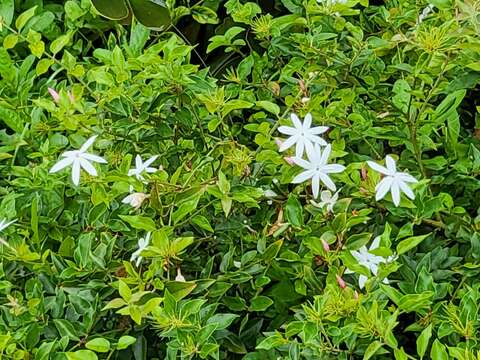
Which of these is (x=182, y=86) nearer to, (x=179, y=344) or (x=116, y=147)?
(x=116, y=147)

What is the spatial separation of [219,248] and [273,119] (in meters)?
0.29

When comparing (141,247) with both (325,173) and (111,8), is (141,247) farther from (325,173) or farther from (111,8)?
(111,8)

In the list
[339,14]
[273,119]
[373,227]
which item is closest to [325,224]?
[373,227]

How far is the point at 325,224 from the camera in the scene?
3.82 feet

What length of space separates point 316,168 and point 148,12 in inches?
15.9

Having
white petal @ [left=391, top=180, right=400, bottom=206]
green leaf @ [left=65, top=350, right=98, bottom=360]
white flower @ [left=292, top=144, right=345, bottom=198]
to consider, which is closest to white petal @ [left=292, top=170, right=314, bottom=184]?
white flower @ [left=292, top=144, right=345, bottom=198]

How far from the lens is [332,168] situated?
3.72 ft

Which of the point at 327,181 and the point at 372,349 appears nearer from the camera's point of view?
the point at 372,349

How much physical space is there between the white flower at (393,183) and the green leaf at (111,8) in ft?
1.64

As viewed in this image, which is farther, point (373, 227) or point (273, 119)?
point (273, 119)

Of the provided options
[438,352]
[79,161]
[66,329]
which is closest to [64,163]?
[79,161]

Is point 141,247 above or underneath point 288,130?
underneath

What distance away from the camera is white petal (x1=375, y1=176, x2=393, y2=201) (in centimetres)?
109

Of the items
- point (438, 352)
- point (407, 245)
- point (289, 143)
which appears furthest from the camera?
point (289, 143)
